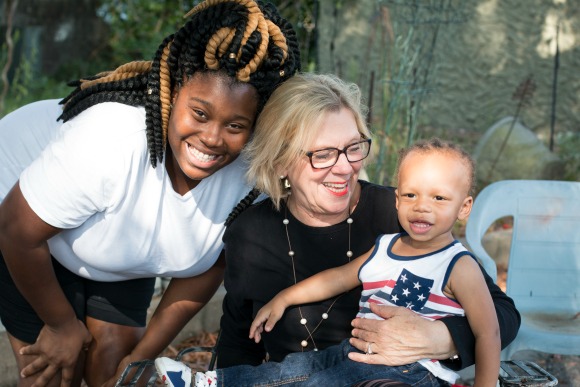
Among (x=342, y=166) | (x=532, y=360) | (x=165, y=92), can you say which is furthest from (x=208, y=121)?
(x=532, y=360)

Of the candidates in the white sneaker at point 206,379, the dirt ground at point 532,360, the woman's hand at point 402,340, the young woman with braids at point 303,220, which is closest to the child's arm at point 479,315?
the woman's hand at point 402,340

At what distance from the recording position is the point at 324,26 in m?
7.70

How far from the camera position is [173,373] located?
2.51 meters

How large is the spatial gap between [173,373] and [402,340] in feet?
2.26

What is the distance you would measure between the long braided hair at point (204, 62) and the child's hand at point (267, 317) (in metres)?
0.61

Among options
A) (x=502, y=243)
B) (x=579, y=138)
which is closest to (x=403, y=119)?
(x=502, y=243)

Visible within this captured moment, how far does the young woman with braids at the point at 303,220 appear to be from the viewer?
2.81 metres

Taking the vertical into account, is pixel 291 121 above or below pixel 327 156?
above

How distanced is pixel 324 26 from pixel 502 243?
3067 mm

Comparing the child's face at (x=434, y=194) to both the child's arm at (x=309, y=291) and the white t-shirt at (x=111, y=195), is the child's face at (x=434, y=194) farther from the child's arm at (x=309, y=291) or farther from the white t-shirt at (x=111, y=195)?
the white t-shirt at (x=111, y=195)

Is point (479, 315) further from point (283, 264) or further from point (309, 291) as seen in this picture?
point (283, 264)

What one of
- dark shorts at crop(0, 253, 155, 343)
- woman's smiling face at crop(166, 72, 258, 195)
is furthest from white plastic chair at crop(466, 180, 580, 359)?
dark shorts at crop(0, 253, 155, 343)

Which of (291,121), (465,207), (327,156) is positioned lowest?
(465,207)

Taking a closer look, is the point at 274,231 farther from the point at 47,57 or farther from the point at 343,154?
the point at 47,57
